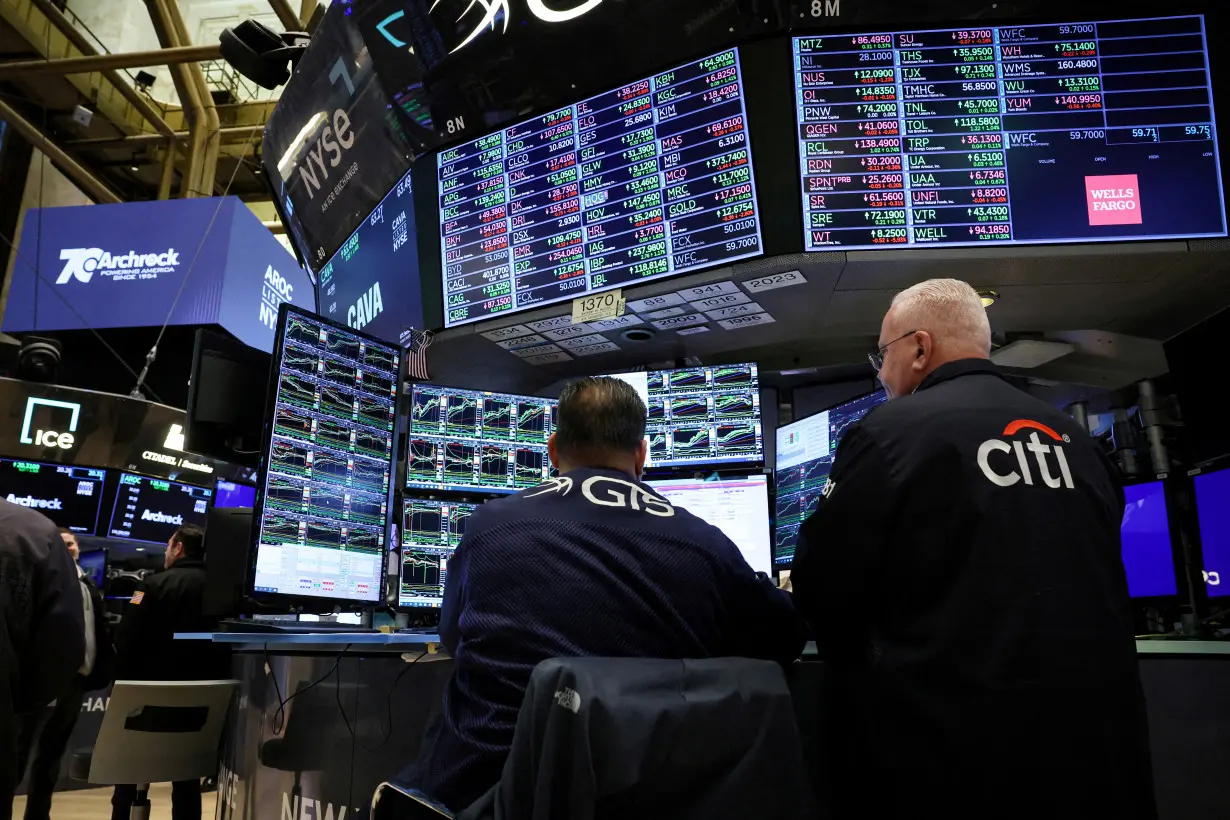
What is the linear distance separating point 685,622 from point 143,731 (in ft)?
8.55

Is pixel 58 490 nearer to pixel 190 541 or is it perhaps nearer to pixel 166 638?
pixel 190 541

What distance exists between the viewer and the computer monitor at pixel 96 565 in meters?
5.77

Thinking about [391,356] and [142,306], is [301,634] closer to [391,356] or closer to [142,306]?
[391,356]

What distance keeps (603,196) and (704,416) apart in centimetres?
97

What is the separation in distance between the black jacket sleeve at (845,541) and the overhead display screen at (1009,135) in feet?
4.81

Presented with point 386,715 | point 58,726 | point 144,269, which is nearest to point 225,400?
point 386,715

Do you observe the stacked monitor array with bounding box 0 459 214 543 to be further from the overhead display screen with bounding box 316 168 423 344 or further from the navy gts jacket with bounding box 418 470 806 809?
the navy gts jacket with bounding box 418 470 806 809

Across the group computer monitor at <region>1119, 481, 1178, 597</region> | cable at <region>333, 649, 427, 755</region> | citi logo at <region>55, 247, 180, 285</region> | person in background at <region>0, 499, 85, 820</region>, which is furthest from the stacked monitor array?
computer monitor at <region>1119, 481, 1178, 597</region>

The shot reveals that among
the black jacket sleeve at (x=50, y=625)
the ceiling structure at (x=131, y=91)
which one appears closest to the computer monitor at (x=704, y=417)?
the black jacket sleeve at (x=50, y=625)

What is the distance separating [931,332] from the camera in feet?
6.49

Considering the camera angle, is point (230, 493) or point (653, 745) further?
point (230, 493)

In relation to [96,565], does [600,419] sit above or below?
above

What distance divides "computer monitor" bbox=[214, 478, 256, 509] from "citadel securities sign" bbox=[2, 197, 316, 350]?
4.60ft

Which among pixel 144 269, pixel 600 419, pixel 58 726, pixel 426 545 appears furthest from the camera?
pixel 144 269
